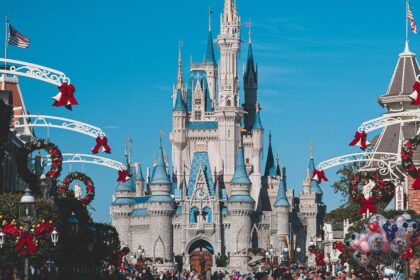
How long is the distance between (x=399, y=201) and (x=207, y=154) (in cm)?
11428

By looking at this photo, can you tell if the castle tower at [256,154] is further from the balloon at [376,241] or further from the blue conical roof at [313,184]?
the balloon at [376,241]

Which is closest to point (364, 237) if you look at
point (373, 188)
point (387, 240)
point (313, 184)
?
point (387, 240)

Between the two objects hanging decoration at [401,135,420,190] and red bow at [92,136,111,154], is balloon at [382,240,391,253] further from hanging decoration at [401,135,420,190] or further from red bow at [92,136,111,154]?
red bow at [92,136,111,154]

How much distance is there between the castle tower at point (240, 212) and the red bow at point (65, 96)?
122m

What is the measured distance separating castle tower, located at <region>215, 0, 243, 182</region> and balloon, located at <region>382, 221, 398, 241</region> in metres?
132

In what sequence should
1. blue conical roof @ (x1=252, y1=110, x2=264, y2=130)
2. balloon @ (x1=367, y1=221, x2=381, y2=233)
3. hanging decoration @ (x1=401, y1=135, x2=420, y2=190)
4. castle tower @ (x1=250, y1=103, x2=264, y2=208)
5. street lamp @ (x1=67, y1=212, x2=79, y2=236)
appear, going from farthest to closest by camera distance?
1. blue conical roof @ (x1=252, y1=110, x2=264, y2=130)
2. castle tower @ (x1=250, y1=103, x2=264, y2=208)
3. street lamp @ (x1=67, y1=212, x2=79, y2=236)
4. balloon @ (x1=367, y1=221, x2=381, y2=233)
5. hanging decoration @ (x1=401, y1=135, x2=420, y2=190)

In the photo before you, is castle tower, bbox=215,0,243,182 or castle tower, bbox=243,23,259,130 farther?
castle tower, bbox=243,23,259,130

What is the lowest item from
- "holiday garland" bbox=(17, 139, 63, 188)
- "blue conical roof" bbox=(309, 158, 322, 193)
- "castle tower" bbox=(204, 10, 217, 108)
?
"holiday garland" bbox=(17, 139, 63, 188)

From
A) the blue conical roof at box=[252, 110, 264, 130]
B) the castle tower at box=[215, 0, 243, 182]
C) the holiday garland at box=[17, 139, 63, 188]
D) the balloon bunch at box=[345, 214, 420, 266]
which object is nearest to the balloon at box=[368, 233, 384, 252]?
the balloon bunch at box=[345, 214, 420, 266]

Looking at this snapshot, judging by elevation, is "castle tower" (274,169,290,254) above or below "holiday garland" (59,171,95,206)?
above

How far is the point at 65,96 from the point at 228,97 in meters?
135

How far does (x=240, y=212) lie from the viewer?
6447 inches

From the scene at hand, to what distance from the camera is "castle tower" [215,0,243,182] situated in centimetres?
17388

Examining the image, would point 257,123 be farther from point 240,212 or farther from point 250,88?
point 240,212
